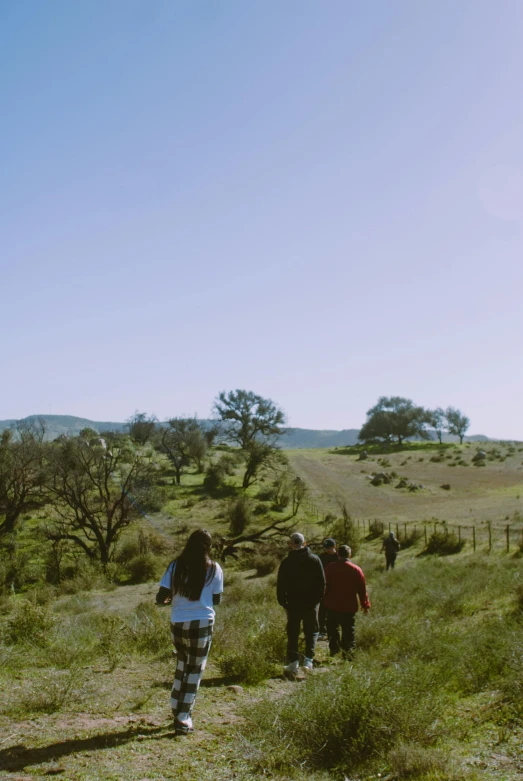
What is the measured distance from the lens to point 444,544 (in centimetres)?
2545

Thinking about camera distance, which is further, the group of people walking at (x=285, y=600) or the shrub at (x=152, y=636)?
the shrub at (x=152, y=636)

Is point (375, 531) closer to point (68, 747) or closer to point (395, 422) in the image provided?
point (68, 747)

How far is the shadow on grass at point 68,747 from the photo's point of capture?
461cm

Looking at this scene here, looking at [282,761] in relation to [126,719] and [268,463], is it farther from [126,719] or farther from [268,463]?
[268,463]

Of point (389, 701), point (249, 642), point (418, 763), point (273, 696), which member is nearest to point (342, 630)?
point (249, 642)

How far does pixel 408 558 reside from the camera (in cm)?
2438

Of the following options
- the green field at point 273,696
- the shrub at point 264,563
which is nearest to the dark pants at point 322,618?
the green field at point 273,696

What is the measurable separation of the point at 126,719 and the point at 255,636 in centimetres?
311

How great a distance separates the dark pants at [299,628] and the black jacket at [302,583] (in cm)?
8

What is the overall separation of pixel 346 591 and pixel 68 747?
4456mm

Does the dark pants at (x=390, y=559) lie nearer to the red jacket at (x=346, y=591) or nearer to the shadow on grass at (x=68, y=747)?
the red jacket at (x=346, y=591)

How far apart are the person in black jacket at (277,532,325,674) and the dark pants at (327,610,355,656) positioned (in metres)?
0.75

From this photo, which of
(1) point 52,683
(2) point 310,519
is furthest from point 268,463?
(1) point 52,683

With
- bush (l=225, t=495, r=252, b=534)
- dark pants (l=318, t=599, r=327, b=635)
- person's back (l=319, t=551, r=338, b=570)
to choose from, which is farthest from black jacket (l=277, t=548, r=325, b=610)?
bush (l=225, t=495, r=252, b=534)
